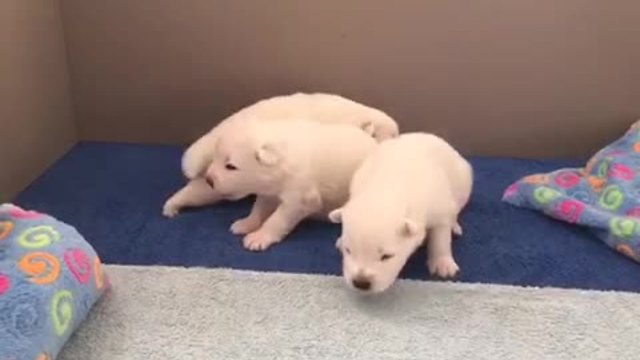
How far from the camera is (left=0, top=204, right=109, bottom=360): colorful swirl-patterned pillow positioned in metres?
1.21

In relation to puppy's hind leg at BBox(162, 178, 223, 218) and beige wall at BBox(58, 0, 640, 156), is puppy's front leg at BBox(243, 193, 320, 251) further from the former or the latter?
beige wall at BBox(58, 0, 640, 156)

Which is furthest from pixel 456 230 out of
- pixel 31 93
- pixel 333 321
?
pixel 31 93

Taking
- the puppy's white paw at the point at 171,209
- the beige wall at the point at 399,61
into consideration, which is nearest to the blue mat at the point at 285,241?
the puppy's white paw at the point at 171,209

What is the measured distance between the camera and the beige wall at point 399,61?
211cm

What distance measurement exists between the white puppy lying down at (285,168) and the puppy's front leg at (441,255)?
25cm

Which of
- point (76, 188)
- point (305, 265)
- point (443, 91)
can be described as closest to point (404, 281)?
point (305, 265)

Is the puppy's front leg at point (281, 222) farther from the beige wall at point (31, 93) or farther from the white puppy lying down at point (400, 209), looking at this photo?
the beige wall at point (31, 93)

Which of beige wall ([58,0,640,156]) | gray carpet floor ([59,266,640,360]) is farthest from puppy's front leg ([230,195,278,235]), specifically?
beige wall ([58,0,640,156])

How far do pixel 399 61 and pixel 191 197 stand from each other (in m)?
0.73

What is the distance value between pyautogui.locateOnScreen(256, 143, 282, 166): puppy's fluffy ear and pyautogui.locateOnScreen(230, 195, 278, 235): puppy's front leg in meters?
0.14

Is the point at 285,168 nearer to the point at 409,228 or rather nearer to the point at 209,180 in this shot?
the point at 209,180

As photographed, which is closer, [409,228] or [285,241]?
[409,228]

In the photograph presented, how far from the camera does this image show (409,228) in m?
1.43

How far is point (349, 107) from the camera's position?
76.5 inches
